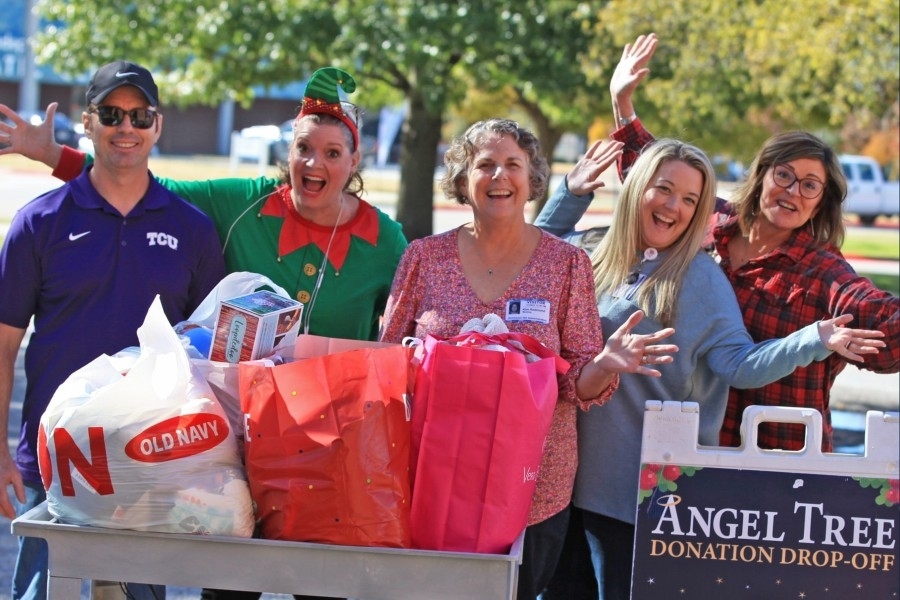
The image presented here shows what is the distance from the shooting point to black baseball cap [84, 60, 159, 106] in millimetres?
3375

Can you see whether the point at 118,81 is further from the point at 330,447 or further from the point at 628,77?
the point at 628,77

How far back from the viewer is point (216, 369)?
284 centimetres

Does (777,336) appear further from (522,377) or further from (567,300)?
(522,377)

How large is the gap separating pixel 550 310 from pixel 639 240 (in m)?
0.48

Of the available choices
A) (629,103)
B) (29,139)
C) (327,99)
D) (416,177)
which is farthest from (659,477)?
(416,177)

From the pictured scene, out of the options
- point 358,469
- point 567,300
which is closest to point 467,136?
point 567,300

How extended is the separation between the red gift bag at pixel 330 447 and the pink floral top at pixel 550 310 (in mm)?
498

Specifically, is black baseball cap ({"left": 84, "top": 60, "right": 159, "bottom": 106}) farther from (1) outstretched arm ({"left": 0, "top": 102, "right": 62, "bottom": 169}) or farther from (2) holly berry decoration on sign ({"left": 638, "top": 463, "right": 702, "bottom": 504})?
(2) holly berry decoration on sign ({"left": 638, "top": 463, "right": 702, "bottom": 504})

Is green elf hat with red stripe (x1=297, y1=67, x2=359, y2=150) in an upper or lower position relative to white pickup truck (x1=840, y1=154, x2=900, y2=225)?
lower

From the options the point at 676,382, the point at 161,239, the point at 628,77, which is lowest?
the point at 676,382

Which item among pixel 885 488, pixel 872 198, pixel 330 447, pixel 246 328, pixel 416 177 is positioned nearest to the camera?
pixel 330 447

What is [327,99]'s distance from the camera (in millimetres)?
3586

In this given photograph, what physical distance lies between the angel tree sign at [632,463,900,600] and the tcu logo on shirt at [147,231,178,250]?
1.51m

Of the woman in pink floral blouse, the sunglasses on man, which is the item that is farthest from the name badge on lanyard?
the sunglasses on man
